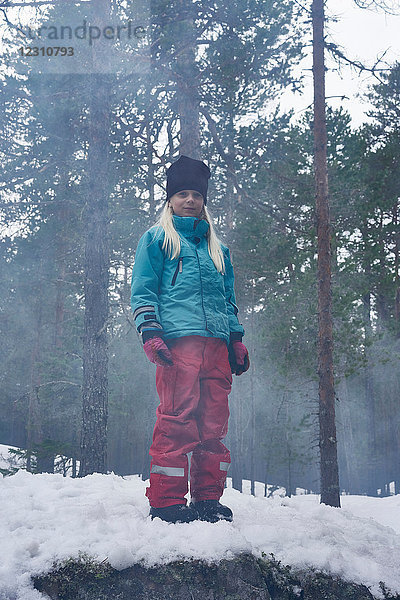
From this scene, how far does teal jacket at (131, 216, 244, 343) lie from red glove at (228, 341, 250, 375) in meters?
0.08

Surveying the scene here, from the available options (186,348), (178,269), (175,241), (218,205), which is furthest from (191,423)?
(218,205)

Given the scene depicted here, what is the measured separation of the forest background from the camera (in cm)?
859

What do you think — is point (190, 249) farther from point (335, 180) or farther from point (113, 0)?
point (335, 180)

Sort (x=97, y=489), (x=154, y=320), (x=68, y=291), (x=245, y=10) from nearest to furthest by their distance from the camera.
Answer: (x=154, y=320) → (x=97, y=489) → (x=245, y=10) → (x=68, y=291)

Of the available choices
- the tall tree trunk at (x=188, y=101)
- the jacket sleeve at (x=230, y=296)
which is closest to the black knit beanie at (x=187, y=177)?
the jacket sleeve at (x=230, y=296)

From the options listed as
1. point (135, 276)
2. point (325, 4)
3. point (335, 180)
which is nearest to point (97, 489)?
point (135, 276)

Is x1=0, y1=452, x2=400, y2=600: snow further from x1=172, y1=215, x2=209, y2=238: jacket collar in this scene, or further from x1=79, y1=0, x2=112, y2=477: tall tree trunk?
x1=79, y1=0, x2=112, y2=477: tall tree trunk

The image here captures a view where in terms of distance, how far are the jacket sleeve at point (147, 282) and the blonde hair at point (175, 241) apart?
0.07 m

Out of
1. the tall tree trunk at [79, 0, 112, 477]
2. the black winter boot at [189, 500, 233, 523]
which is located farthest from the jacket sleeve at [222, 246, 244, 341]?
the tall tree trunk at [79, 0, 112, 477]

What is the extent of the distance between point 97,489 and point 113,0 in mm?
9044

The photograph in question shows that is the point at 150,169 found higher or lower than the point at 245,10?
lower

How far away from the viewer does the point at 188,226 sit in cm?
355

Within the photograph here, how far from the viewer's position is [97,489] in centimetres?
382

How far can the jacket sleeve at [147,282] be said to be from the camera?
3.13 m
